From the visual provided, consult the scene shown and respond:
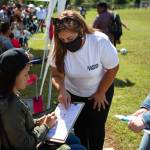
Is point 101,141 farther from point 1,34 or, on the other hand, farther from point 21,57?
point 1,34

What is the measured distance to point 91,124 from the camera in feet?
13.6

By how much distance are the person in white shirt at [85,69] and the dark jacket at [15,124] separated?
2.70 feet

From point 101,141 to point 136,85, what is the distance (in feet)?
17.1

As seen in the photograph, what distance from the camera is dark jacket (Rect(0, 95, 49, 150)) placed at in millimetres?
2957

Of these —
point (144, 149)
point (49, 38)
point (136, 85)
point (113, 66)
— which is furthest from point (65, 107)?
point (136, 85)

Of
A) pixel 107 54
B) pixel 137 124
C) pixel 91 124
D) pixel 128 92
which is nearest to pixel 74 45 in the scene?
pixel 107 54

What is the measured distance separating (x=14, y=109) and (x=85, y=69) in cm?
108

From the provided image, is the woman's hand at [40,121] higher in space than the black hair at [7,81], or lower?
lower

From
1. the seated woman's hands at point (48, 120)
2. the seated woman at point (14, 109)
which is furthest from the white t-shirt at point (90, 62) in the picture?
the seated woman at point (14, 109)

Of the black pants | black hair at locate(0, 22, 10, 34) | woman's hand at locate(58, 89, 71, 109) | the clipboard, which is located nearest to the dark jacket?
the clipboard

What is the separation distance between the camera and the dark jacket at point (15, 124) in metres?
2.96

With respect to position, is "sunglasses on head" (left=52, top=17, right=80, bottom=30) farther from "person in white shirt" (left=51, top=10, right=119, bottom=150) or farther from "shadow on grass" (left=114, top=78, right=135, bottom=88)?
"shadow on grass" (left=114, top=78, right=135, bottom=88)

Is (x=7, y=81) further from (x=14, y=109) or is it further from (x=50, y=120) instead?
(x=50, y=120)

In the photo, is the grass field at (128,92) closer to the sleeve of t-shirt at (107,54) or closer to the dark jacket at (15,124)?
the sleeve of t-shirt at (107,54)
